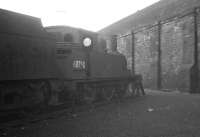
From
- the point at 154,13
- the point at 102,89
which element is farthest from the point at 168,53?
the point at 102,89

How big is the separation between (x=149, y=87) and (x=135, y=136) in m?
13.9

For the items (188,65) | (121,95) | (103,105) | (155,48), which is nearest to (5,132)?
(103,105)

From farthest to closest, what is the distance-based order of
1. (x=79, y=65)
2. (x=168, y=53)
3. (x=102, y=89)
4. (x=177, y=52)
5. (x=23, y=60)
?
1. (x=168, y=53)
2. (x=177, y=52)
3. (x=102, y=89)
4. (x=79, y=65)
5. (x=23, y=60)

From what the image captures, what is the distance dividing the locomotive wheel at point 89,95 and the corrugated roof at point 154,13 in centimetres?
955

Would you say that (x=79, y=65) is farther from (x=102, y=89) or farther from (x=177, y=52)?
(x=177, y=52)

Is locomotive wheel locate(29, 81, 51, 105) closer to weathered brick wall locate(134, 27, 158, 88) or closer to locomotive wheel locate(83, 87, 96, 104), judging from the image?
locomotive wheel locate(83, 87, 96, 104)

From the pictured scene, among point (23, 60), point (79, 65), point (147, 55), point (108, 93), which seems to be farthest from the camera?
point (147, 55)

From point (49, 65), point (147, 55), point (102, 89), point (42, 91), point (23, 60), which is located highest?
point (147, 55)

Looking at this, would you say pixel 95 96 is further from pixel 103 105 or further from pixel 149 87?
pixel 149 87

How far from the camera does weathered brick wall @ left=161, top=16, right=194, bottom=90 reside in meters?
15.1

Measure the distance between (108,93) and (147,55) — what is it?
933 cm

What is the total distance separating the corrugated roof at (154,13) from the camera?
53.1ft

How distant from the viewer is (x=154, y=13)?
1911 cm

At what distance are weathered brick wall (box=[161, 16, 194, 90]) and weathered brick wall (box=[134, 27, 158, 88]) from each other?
0.81m
